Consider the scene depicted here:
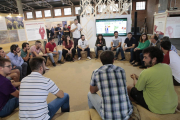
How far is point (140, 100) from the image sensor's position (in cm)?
165

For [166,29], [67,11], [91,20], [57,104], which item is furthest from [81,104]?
[67,11]

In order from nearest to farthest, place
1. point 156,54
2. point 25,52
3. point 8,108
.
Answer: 1. point 156,54
2. point 8,108
3. point 25,52

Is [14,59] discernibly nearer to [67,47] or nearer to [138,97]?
[67,47]

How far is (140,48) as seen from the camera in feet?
13.9

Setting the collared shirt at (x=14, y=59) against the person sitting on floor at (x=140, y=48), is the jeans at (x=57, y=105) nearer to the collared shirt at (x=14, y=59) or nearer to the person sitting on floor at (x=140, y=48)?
the collared shirt at (x=14, y=59)

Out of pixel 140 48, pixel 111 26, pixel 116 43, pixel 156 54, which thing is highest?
pixel 111 26

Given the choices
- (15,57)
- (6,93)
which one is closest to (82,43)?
(15,57)

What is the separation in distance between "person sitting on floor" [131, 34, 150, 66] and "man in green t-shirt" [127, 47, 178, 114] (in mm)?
2780

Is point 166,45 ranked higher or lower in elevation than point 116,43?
higher

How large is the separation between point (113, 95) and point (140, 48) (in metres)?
3.35

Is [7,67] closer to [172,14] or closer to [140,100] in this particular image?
[140,100]

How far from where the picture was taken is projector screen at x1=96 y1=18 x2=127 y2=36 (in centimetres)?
602

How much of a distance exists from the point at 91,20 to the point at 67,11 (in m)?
10.6

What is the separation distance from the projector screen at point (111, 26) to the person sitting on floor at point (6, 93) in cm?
500
